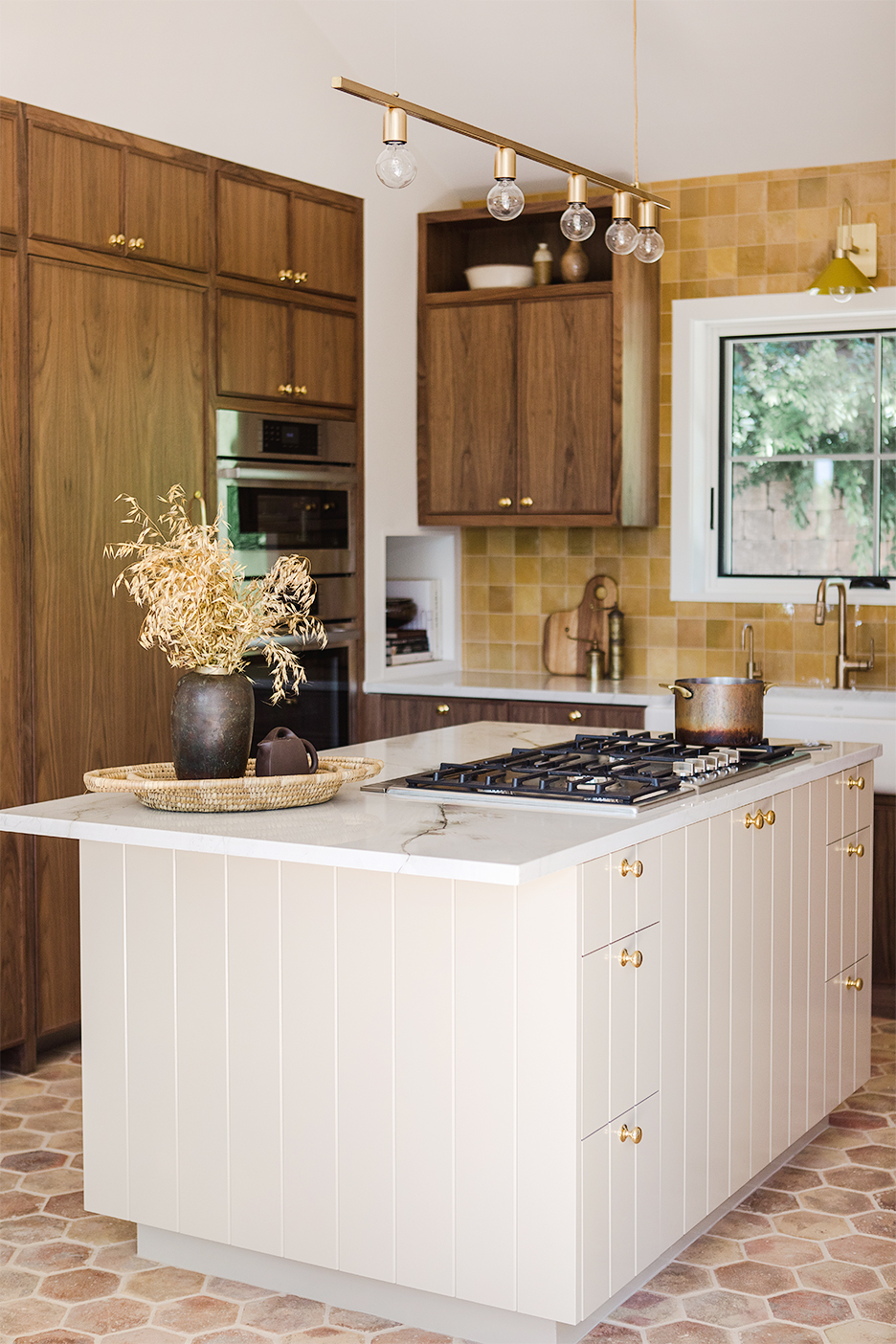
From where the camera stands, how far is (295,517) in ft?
15.9

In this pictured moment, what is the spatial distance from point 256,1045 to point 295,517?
2536mm

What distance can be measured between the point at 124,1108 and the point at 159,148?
8.88ft

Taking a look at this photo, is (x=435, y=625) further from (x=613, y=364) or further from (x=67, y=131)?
(x=67, y=131)

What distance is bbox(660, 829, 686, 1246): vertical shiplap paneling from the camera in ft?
8.70

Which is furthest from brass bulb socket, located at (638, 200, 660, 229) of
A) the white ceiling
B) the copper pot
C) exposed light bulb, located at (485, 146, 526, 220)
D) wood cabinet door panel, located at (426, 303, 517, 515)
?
wood cabinet door panel, located at (426, 303, 517, 515)

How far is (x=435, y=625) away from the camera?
5.86 m

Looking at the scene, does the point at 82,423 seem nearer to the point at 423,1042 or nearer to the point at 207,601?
the point at 207,601

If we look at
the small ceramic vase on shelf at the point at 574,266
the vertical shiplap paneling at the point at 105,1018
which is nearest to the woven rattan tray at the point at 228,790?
the vertical shiplap paneling at the point at 105,1018

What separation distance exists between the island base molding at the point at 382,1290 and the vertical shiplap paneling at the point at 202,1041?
0.12 metres

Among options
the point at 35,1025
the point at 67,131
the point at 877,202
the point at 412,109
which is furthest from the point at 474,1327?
the point at 877,202

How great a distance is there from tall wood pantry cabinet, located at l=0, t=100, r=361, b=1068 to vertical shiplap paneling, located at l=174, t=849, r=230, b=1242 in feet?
4.50

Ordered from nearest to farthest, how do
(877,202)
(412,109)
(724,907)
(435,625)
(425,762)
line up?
(412,109) → (724,907) → (425,762) → (877,202) → (435,625)

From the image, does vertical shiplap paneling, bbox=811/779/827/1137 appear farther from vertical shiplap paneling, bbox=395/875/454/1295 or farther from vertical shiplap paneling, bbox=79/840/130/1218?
vertical shiplap paneling, bbox=79/840/130/1218

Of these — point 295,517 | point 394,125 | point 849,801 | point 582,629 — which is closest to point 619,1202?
point 849,801
